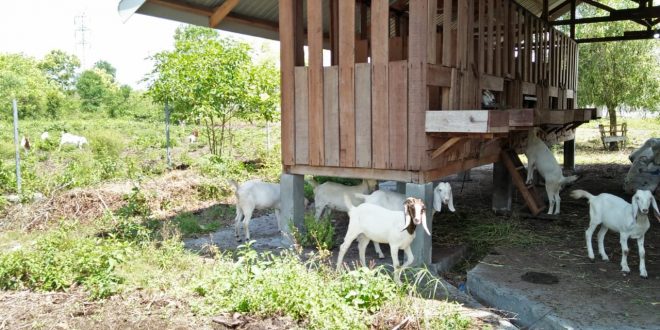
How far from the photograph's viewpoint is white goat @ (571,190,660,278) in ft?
19.9

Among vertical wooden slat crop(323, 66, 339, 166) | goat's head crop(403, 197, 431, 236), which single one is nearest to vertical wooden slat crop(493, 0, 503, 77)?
vertical wooden slat crop(323, 66, 339, 166)

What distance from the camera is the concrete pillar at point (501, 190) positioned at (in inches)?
389

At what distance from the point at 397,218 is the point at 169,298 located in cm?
250

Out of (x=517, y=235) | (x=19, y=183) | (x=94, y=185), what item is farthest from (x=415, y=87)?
(x=19, y=183)

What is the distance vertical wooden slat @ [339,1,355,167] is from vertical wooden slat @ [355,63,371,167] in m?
0.05

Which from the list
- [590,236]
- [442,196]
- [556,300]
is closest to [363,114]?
[442,196]

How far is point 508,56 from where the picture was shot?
392 inches

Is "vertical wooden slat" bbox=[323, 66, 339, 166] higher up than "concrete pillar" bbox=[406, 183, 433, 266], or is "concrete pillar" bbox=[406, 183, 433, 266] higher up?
"vertical wooden slat" bbox=[323, 66, 339, 166]

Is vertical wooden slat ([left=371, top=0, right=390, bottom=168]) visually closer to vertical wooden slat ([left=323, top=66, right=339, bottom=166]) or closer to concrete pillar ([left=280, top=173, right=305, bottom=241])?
vertical wooden slat ([left=323, top=66, right=339, bottom=166])

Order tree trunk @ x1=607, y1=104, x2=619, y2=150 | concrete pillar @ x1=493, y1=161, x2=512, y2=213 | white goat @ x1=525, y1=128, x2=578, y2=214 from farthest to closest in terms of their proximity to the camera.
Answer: tree trunk @ x1=607, y1=104, x2=619, y2=150 → concrete pillar @ x1=493, y1=161, x2=512, y2=213 → white goat @ x1=525, y1=128, x2=578, y2=214

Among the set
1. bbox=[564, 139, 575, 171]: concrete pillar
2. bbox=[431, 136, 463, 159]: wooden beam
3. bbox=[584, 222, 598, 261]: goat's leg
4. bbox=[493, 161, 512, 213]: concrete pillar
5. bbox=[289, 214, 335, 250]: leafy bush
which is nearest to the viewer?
bbox=[431, 136, 463, 159]: wooden beam

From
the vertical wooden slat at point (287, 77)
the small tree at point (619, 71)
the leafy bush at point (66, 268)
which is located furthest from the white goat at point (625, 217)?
the small tree at point (619, 71)

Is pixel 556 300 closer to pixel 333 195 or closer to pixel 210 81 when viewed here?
pixel 333 195

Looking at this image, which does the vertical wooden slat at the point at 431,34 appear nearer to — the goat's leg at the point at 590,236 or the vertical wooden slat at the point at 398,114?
the vertical wooden slat at the point at 398,114
